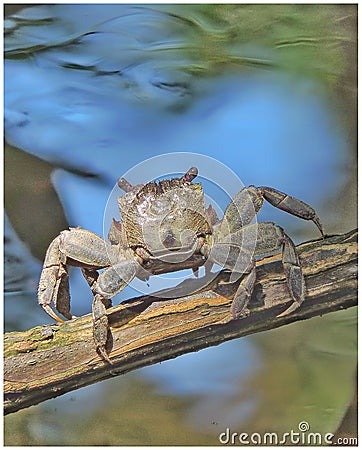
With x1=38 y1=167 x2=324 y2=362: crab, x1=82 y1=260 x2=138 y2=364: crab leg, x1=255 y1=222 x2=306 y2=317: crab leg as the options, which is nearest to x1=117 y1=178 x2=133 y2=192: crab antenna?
x1=38 y1=167 x2=324 y2=362: crab

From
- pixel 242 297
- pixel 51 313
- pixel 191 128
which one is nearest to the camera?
pixel 242 297

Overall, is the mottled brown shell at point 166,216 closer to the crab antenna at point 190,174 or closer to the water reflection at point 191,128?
the crab antenna at point 190,174

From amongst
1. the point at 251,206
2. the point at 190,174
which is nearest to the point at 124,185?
the point at 190,174

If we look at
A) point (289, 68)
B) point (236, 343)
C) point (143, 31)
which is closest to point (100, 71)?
point (143, 31)

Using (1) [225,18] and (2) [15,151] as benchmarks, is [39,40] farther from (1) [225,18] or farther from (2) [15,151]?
(1) [225,18]

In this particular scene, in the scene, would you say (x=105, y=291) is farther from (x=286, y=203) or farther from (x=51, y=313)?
(x=286, y=203)

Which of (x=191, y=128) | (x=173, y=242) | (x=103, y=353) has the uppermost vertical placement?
(x=191, y=128)

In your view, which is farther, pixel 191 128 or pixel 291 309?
pixel 191 128
